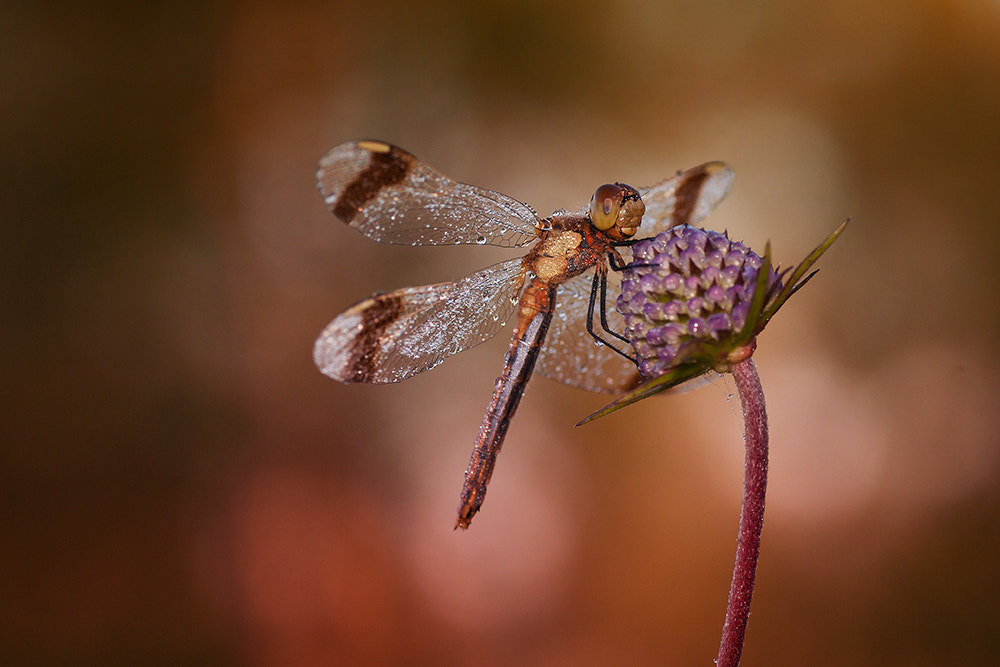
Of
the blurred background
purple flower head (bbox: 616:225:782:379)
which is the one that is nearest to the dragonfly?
purple flower head (bbox: 616:225:782:379)

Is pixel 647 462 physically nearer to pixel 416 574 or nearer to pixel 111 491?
pixel 416 574

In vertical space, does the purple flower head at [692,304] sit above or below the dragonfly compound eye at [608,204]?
below

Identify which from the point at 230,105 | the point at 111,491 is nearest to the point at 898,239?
the point at 230,105

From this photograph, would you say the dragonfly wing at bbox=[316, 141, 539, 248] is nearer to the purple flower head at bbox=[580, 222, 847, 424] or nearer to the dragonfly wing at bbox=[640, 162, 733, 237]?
the dragonfly wing at bbox=[640, 162, 733, 237]

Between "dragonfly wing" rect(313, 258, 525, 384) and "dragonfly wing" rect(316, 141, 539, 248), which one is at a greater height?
"dragonfly wing" rect(316, 141, 539, 248)

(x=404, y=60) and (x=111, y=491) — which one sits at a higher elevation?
(x=404, y=60)

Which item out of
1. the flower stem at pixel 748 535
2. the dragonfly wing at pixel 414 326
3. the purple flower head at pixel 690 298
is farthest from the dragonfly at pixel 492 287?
the flower stem at pixel 748 535

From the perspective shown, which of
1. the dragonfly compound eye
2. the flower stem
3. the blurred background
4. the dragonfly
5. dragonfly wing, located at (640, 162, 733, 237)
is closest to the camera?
the flower stem

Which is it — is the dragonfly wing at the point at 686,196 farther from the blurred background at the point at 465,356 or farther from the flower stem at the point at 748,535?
the blurred background at the point at 465,356
